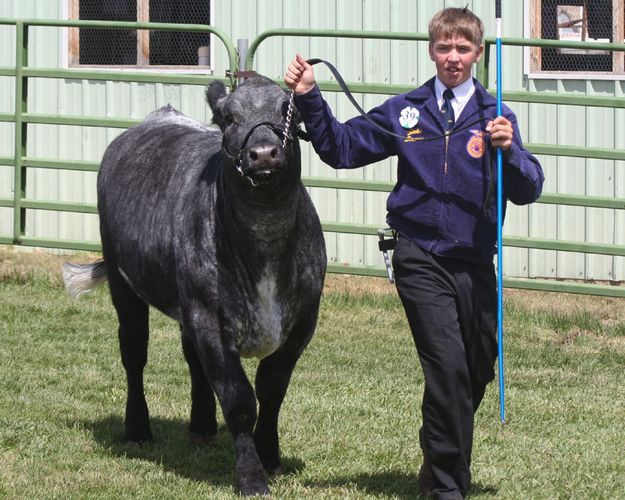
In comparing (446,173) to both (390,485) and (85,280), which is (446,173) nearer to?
(390,485)

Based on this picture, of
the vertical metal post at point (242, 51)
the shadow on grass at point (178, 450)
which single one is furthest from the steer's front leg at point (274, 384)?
the vertical metal post at point (242, 51)

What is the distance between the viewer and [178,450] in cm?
700

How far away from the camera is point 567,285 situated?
34.6 feet

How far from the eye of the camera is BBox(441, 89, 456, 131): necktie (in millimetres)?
5695

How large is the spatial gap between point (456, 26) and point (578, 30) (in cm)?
731

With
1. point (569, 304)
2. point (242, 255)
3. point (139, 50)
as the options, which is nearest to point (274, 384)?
point (242, 255)

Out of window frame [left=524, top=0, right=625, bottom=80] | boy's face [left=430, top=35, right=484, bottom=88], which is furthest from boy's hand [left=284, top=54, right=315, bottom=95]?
window frame [left=524, top=0, right=625, bottom=80]

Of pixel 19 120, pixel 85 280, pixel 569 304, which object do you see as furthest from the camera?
pixel 19 120

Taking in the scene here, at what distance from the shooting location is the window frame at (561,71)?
1242cm

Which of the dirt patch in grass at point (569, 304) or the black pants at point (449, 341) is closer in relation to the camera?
the black pants at point (449, 341)

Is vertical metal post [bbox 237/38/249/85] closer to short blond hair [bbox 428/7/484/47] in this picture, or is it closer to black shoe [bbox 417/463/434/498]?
short blond hair [bbox 428/7/484/47]

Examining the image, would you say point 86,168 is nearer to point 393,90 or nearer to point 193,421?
point 393,90

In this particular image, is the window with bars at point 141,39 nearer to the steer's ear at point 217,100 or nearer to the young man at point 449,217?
the steer's ear at point 217,100

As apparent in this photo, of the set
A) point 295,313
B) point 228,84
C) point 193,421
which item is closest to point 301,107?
point 295,313
